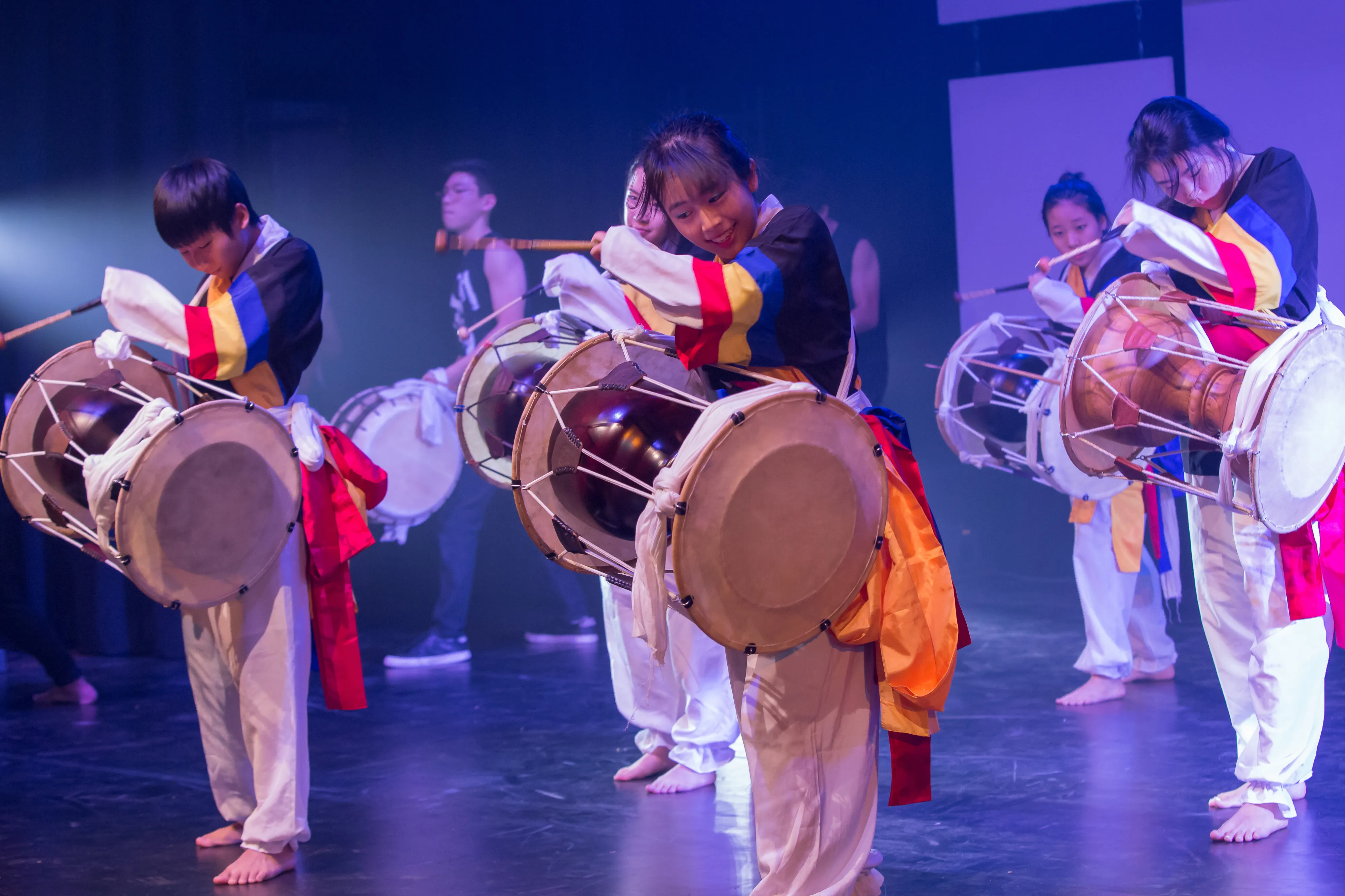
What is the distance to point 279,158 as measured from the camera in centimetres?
563

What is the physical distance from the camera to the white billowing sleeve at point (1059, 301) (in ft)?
12.8

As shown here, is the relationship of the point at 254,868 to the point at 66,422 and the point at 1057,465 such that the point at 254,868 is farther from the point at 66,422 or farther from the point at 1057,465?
the point at 1057,465

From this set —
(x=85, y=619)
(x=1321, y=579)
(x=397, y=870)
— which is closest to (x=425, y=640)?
(x=85, y=619)

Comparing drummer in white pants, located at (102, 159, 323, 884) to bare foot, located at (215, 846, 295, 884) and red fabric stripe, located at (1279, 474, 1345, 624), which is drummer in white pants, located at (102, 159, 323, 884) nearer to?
bare foot, located at (215, 846, 295, 884)

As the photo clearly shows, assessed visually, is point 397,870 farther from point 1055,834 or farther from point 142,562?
point 1055,834

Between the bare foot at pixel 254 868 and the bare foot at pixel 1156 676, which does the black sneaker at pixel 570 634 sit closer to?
the bare foot at pixel 1156 676

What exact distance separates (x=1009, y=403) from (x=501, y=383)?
174 cm

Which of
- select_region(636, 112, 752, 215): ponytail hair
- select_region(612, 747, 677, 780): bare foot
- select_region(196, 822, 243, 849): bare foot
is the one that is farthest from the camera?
select_region(612, 747, 677, 780): bare foot

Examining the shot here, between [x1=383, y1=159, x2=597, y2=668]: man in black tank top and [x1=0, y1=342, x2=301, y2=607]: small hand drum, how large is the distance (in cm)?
234

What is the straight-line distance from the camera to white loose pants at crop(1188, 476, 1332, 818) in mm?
2627

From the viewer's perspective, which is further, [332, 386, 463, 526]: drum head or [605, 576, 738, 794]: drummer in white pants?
[332, 386, 463, 526]: drum head

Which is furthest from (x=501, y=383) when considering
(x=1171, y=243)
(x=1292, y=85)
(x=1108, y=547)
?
(x=1292, y=85)

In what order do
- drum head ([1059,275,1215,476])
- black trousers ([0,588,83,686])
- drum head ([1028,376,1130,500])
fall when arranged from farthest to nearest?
black trousers ([0,588,83,686]) < drum head ([1028,376,1130,500]) < drum head ([1059,275,1215,476])

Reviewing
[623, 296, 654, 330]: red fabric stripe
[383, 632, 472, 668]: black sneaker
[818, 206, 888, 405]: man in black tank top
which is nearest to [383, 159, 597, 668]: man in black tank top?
[383, 632, 472, 668]: black sneaker
